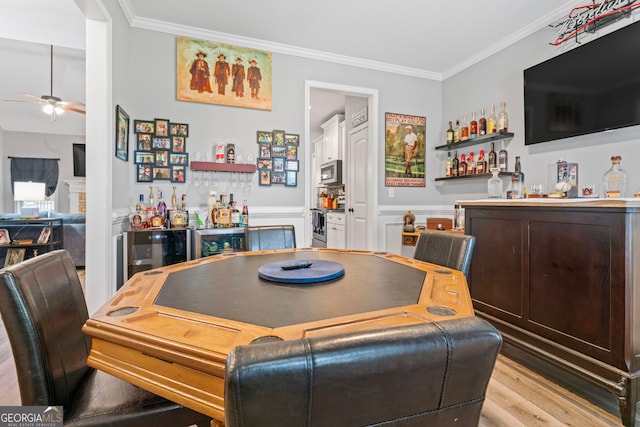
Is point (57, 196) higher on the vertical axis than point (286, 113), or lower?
lower

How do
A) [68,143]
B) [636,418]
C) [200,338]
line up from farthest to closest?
[68,143] → [636,418] → [200,338]

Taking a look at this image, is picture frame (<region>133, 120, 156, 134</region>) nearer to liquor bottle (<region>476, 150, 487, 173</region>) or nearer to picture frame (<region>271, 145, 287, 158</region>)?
A: picture frame (<region>271, 145, 287, 158</region>)

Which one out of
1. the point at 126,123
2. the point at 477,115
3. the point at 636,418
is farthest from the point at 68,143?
the point at 636,418

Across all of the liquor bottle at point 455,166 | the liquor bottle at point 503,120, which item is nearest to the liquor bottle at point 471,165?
the liquor bottle at point 455,166

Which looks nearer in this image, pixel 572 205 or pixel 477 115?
pixel 572 205

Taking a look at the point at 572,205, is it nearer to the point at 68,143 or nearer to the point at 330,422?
the point at 330,422

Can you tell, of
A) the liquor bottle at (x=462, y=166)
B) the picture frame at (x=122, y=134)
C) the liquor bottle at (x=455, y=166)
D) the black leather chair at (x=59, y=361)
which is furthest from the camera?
the liquor bottle at (x=455, y=166)

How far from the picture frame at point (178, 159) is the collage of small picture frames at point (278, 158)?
71 centimetres

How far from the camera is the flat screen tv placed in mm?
2223

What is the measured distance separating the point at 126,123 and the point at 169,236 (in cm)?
105

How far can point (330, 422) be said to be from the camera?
383 millimetres

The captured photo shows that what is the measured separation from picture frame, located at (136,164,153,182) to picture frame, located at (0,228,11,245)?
2986 mm

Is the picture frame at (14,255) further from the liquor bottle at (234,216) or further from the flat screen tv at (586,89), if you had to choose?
the flat screen tv at (586,89)

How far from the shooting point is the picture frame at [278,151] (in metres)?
3.42
